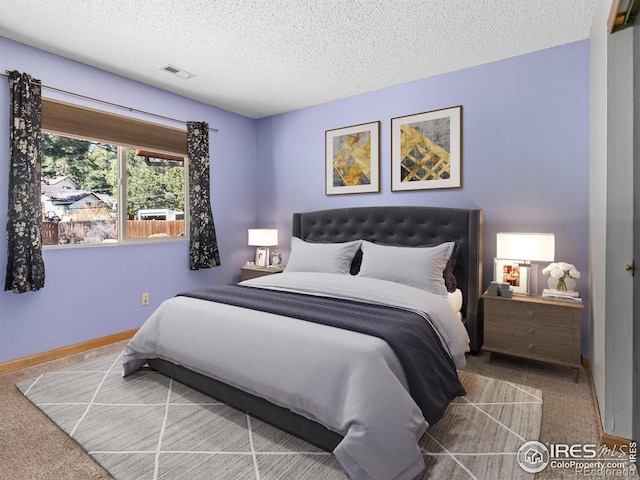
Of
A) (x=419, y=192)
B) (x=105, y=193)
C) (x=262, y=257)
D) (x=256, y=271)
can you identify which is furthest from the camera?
(x=262, y=257)

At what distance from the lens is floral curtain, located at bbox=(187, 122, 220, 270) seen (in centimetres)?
407

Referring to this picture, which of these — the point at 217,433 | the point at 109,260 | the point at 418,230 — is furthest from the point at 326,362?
the point at 109,260

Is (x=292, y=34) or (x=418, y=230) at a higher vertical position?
(x=292, y=34)

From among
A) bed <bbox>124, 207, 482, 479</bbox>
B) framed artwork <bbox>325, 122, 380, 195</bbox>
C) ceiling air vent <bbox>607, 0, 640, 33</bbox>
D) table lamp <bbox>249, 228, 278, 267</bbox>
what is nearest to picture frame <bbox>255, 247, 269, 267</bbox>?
table lamp <bbox>249, 228, 278, 267</bbox>

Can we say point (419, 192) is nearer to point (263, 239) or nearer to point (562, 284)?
point (562, 284)

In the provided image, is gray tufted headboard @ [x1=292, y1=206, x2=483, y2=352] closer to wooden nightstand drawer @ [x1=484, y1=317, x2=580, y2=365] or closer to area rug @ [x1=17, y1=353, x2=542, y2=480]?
wooden nightstand drawer @ [x1=484, y1=317, x2=580, y2=365]

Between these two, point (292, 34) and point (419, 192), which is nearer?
point (292, 34)

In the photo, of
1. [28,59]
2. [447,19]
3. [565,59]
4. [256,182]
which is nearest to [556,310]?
[565,59]

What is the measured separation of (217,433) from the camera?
1.95 metres

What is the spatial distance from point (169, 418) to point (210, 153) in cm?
307

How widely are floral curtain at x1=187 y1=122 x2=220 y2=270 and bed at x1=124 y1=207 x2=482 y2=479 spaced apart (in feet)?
4.29

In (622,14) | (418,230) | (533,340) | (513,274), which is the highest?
(622,14)

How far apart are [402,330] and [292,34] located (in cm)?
229

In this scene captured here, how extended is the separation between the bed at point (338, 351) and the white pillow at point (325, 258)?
0.02m
